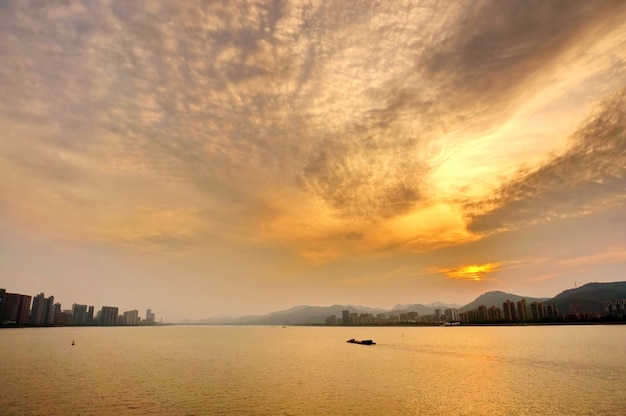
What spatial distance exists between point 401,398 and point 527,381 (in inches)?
1441

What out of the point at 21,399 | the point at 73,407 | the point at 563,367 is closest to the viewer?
the point at 73,407

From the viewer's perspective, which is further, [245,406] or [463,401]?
[463,401]

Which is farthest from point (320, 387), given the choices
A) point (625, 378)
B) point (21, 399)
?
point (625, 378)

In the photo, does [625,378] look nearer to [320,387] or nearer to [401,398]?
[401,398]

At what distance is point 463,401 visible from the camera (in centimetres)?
6159

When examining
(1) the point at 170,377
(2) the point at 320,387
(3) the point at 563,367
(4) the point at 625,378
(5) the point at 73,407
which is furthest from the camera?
(3) the point at 563,367

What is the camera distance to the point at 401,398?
62.5 m

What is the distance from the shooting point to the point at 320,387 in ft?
238

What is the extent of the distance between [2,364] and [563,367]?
157188mm

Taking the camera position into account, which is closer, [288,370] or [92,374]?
[92,374]

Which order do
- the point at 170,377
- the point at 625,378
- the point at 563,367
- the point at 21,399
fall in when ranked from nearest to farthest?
the point at 21,399 < the point at 625,378 < the point at 170,377 < the point at 563,367

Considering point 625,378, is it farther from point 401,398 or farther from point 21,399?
point 21,399

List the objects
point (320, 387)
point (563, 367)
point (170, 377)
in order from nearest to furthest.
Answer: point (320, 387) → point (170, 377) → point (563, 367)

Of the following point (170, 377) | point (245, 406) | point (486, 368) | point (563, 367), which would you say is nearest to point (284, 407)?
point (245, 406)
